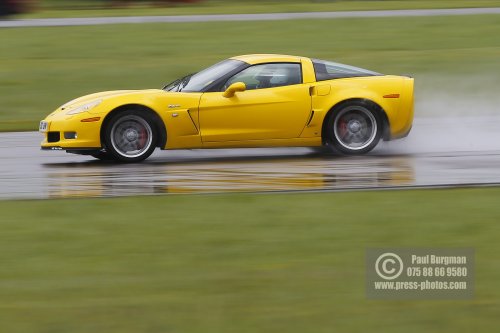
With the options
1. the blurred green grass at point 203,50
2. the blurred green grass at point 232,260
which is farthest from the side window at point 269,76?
the blurred green grass at point 203,50

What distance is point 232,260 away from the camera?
23.0 ft

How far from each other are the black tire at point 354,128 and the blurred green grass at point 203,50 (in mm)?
5701

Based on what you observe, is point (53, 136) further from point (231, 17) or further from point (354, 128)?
point (231, 17)

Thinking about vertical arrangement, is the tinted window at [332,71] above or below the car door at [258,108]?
above

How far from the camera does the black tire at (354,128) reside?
39.4 feet

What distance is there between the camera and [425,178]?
10445 mm

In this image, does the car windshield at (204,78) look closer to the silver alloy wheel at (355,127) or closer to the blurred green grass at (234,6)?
the silver alloy wheel at (355,127)

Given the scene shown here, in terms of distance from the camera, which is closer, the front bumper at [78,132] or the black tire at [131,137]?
the front bumper at [78,132]

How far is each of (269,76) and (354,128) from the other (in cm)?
123

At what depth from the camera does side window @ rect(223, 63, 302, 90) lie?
11945 mm

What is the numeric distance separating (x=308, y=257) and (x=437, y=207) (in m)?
2.13

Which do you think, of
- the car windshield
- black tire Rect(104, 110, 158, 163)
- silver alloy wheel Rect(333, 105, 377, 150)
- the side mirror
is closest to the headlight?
black tire Rect(104, 110, 158, 163)

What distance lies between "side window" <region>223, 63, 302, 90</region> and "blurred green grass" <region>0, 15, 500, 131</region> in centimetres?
494

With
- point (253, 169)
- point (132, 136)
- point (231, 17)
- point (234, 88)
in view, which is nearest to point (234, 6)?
point (231, 17)
